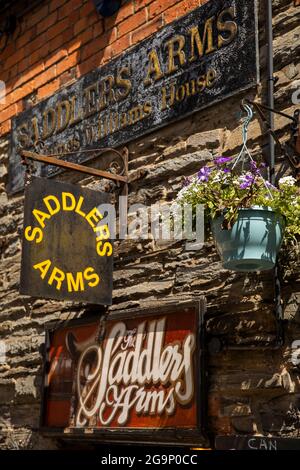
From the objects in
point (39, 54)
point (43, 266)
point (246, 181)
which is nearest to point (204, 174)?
point (246, 181)

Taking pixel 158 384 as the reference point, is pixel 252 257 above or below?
above

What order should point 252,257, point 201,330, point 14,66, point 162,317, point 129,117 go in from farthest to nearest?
point 14,66 < point 129,117 < point 162,317 < point 201,330 < point 252,257

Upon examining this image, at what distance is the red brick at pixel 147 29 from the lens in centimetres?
510

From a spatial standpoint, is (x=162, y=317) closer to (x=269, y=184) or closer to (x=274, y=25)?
(x=269, y=184)

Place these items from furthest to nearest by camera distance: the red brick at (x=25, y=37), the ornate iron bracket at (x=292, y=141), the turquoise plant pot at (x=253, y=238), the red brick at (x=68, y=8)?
the red brick at (x=25, y=37), the red brick at (x=68, y=8), the ornate iron bracket at (x=292, y=141), the turquoise plant pot at (x=253, y=238)

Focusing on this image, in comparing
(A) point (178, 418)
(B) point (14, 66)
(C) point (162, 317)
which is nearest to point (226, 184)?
(C) point (162, 317)

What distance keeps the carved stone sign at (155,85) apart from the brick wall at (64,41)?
140 mm

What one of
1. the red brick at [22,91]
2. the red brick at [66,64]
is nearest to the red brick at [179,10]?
the red brick at [66,64]

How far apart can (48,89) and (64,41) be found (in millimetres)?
389

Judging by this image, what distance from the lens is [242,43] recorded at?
4387mm

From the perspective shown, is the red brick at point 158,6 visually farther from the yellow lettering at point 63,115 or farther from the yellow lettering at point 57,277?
the yellow lettering at point 57,277

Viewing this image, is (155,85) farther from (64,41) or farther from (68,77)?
(64,41)
